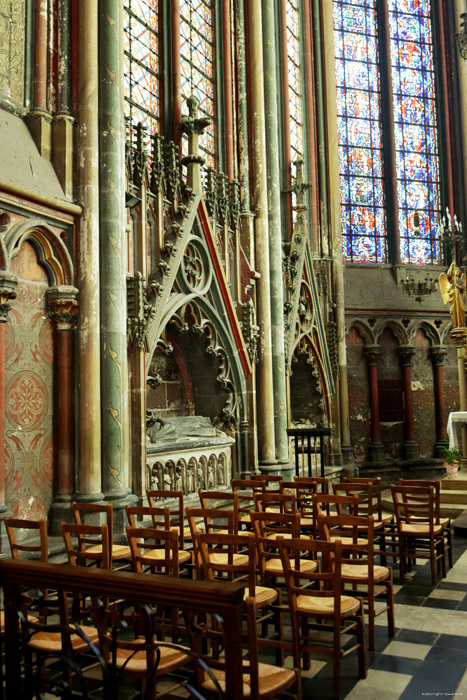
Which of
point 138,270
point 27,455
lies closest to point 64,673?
point 27,455

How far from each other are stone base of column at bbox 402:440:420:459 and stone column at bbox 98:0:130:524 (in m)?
10.8

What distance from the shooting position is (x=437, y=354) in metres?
18.2

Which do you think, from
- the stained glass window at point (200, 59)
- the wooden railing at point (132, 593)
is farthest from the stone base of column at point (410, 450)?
the wooden railing at point (132, 593)

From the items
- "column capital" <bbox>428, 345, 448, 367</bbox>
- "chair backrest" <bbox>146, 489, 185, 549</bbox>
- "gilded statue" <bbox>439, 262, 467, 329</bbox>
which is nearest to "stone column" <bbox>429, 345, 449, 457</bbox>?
"column capital" <bbox>428, 345, 448, 367</bbox>

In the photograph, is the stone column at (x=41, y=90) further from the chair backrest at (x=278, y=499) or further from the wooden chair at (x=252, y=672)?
the wooden chair at (x=252, y=672)

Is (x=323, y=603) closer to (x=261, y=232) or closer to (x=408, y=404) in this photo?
(x=261, y=232)

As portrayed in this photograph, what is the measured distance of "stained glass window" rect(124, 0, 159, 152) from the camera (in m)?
10.9

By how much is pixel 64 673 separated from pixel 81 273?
5.55 meters

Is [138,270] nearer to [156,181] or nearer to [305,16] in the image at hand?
[156,181]

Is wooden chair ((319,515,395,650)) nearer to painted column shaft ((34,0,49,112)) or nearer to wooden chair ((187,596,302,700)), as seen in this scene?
wooden chair ((187,596,302,700))

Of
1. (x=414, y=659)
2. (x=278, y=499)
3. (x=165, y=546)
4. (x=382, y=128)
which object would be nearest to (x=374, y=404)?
(x=382, y=128)

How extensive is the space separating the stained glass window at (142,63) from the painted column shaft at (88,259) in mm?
2309

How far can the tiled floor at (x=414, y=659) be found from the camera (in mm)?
4340

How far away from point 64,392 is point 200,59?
7641mm
